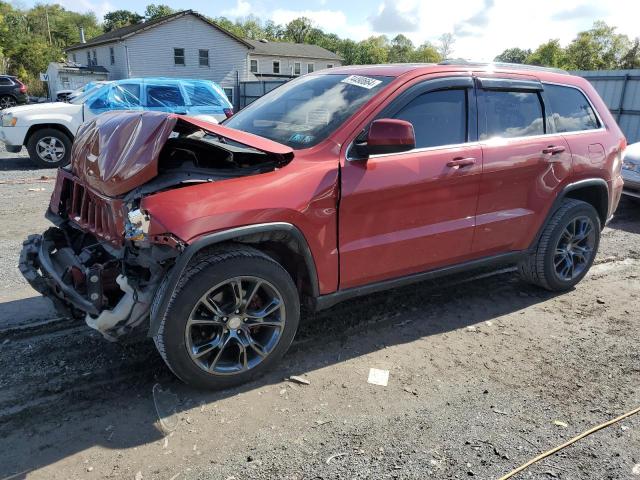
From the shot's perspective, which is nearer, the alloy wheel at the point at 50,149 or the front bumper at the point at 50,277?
the front bumper at the point at 50,277

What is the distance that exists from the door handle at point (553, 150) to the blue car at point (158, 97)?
8.33 m

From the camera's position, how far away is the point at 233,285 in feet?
9.78

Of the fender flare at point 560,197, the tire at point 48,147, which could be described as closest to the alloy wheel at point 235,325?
the fender flare at point 560,197

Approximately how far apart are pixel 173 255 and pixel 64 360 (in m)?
1.36

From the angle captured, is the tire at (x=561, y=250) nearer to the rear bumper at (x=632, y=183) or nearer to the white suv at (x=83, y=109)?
the rear bumper at (x=632, y=183)

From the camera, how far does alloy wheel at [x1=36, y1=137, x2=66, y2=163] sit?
10781mm

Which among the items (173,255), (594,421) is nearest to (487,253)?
(594,421)

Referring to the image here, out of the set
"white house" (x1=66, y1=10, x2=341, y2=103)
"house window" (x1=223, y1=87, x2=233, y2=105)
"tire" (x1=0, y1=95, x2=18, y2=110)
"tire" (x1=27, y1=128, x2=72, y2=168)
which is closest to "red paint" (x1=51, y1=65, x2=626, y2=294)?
"tire" (x1=27, y1=128, x2=72, y2=168)

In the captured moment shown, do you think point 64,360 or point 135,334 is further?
point 64,360

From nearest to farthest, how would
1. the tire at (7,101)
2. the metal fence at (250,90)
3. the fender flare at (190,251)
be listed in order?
1. the fender flare at (190,251)
2. the metal fence at (250,90)
3. the tire at (7,101)

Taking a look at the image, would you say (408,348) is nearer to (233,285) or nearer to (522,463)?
(522,463)

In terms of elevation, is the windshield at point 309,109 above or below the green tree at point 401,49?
below

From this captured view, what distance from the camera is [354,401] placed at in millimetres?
3086

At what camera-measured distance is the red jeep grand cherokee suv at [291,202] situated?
281cm
